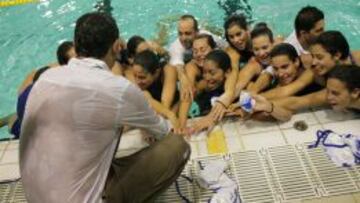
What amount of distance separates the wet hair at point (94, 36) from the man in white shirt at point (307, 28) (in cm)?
222

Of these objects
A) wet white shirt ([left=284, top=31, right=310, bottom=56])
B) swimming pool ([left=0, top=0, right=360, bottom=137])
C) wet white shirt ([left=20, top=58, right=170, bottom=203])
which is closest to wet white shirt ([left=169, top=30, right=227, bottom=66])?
wet white shirt ([left=284, top=31, right=310, bottom=56])

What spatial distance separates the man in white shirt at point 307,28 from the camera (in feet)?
13.3

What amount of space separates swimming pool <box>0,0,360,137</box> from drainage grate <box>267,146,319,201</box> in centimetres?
340

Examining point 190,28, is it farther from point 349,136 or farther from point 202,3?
point 202,3

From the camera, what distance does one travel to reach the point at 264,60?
4.19 m

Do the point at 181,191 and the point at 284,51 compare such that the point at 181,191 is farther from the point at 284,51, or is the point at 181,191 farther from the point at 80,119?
the point at 284,51

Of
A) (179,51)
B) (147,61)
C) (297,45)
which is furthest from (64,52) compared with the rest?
(297,45)

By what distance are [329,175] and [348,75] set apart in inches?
29.5

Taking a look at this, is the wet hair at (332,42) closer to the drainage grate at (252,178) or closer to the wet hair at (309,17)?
the wet hair at (309,17)

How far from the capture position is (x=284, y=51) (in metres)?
3.74

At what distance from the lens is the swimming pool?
246 inches

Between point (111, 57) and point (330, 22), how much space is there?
4.88 m

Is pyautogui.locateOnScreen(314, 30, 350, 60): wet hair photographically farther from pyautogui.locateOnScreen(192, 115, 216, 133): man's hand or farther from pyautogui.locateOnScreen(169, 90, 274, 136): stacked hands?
pyautogui.locateOnScreen(192, 115, 216, 133): man's hand

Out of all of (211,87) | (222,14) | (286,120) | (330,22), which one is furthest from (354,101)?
(222,14)
